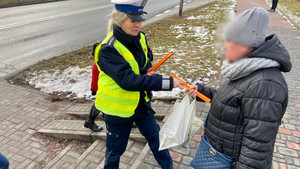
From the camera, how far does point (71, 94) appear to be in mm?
5195

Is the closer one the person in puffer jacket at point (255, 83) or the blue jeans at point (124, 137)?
the person in puffer jacket at point (255, 83)

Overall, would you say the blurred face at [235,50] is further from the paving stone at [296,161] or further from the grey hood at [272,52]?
the paving stone at [296,161]

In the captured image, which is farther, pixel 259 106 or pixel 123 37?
pixel 123 37

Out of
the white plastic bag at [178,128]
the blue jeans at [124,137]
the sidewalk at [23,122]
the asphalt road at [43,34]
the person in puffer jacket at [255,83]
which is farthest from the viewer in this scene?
the asphalt road at [43,34]

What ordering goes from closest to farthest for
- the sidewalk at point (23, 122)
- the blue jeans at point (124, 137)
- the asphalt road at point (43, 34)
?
the blue jeans at point (124, 137) → the sidewalk at point (23, 122) → the asphalt road at point (43, 34)

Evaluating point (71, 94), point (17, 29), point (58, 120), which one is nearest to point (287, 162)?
point (58, 120)

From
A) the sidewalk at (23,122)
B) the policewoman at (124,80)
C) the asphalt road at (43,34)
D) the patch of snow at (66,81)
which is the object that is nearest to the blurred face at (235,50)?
the policewoman at (124,80)

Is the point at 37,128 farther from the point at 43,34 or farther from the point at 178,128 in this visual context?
the point at 43,34

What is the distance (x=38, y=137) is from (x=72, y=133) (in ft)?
2.50

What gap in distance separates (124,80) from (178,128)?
2.12 ft

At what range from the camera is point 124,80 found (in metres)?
1.86

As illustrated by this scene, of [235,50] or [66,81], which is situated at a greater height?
[235,50]

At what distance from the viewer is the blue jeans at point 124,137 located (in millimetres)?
2264

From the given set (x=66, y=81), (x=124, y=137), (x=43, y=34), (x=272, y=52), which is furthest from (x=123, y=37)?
(x=43, y=34)
